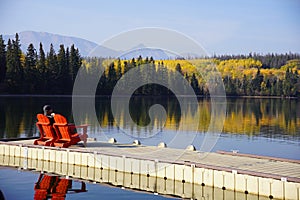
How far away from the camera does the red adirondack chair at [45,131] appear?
17656 millimetres

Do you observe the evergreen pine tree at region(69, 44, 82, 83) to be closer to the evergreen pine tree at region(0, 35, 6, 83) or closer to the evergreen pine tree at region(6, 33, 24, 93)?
the evergreen pine tree at region(6, 33, 24, 93)

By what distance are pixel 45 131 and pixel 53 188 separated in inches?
155

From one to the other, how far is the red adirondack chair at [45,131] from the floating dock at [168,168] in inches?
15.0

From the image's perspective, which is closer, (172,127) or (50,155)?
(50,155)

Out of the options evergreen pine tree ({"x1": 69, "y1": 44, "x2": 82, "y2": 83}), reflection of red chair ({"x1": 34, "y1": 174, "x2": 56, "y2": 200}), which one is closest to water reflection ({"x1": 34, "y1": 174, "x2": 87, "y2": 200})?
reflection of red chair ({"x1": 34, "y1": 174, "x2": 56, "y2": 200})

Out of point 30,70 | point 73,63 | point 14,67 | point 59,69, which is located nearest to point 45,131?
point 14,67

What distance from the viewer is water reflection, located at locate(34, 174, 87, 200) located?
13.8 metres

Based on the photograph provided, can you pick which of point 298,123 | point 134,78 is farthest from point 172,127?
point 298,123

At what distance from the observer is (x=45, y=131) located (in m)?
18.2

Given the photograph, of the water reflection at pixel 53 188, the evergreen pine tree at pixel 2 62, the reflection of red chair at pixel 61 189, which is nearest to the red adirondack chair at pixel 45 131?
the water reflection at pixel 53 188

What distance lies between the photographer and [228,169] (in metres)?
13.1

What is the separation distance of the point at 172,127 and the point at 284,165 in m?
21.9

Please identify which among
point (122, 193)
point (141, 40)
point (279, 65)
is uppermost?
point (279, 65)

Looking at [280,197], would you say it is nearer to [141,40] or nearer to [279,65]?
[141,40]
